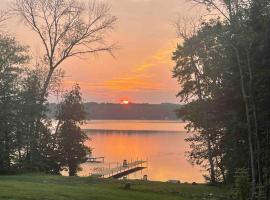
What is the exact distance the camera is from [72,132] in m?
47.1

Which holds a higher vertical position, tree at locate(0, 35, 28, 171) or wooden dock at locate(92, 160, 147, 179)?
tree at locate(0, 35, 28, 171)

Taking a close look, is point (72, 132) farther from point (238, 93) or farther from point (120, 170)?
point (120, 170)

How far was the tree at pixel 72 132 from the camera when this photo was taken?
45.8m

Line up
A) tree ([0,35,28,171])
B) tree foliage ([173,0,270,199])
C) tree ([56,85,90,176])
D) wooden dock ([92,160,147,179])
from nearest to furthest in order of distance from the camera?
tree foliage ([173,0,270,199])
tree ([0,35,28,171])
tree ([56,85,90,176])
wooden dock ([92,160,147,179])

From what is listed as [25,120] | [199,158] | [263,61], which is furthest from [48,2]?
[263,61]

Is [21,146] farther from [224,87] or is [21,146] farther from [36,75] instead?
[224,87]

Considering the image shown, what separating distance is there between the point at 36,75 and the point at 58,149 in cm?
900

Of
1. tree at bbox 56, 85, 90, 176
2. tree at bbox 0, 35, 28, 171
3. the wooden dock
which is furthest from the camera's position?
the wooden dock

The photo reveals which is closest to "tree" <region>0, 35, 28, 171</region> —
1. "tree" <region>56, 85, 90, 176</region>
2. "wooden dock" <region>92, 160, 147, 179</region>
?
"tree" <region>56, 85, 90, 176</region>

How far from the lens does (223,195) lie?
2283cm

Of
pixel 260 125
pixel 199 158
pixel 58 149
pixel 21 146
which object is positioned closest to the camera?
pixel 260 125

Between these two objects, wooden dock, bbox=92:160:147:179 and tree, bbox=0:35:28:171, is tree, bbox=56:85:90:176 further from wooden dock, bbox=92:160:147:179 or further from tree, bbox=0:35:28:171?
wooden dock, bbox=92:160:147:179

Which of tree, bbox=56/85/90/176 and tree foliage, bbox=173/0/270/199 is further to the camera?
tree, bbox=56/85/90/176

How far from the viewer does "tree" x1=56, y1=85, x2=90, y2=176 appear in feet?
150
